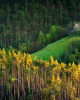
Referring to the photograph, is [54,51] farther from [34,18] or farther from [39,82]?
[34,18]

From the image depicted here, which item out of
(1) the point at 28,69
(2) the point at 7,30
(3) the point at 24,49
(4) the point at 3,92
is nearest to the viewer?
(4) the point at 3,92

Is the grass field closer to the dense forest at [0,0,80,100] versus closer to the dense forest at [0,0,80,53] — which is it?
the dense forest at [0,0,80,100]

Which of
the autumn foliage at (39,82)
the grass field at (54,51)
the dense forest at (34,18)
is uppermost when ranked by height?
the dense forest at (34,18)

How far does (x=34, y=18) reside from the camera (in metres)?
142

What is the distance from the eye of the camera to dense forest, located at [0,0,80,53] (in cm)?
11498

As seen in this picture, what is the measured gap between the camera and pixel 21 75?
5681 cm

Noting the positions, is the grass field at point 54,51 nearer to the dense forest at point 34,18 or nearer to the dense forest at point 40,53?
the dense forest at point 40,53

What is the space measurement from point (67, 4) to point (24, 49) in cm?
A: 7554

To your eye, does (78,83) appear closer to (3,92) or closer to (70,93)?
(70,93)

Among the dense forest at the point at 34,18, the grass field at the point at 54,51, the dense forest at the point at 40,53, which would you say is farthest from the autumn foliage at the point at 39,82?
the dense forest at the point at 34,18

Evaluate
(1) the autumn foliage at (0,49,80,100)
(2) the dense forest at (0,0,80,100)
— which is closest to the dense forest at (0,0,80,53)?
(2) the dense forest at (0,0,80,100)

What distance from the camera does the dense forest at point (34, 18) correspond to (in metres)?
115

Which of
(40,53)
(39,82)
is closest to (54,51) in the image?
(40,53)

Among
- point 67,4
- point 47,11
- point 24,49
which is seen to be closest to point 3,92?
point 24,49
